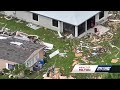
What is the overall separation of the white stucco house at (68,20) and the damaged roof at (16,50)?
596mm

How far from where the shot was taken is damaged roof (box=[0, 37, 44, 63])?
4.87 meters

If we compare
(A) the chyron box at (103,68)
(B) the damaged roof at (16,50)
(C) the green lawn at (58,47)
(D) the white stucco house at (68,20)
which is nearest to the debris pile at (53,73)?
(C) the green lawn at (58,47)

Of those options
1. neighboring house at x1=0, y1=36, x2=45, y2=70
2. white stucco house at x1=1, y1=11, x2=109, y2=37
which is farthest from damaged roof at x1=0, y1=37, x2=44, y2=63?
white stucco house at x1=1, y1=11, x2=109, y2=37

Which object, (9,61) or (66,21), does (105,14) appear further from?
(9,61)

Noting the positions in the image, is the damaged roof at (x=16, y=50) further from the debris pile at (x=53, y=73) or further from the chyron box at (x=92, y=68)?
the chyron box at (x=92, y=68)

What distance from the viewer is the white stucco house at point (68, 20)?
18.6ft

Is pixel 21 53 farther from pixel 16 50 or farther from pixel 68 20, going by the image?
pixel 68 20

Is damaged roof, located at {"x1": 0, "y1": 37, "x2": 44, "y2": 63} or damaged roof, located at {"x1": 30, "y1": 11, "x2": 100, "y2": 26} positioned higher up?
damaged roof, located at {"x1": 30, "y1": 11, "x2": 100, "y2": 26}

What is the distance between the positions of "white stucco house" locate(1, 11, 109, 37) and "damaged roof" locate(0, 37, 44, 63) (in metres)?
0.60

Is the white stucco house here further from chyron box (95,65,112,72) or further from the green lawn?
chyron box (95,65,112,72)

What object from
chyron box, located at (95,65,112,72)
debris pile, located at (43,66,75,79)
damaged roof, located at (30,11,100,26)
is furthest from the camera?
damaged roof, located at (30,11,100,26)

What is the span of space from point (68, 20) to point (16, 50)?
1062 millimetres

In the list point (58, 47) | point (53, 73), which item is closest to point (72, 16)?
point (58, 47)
